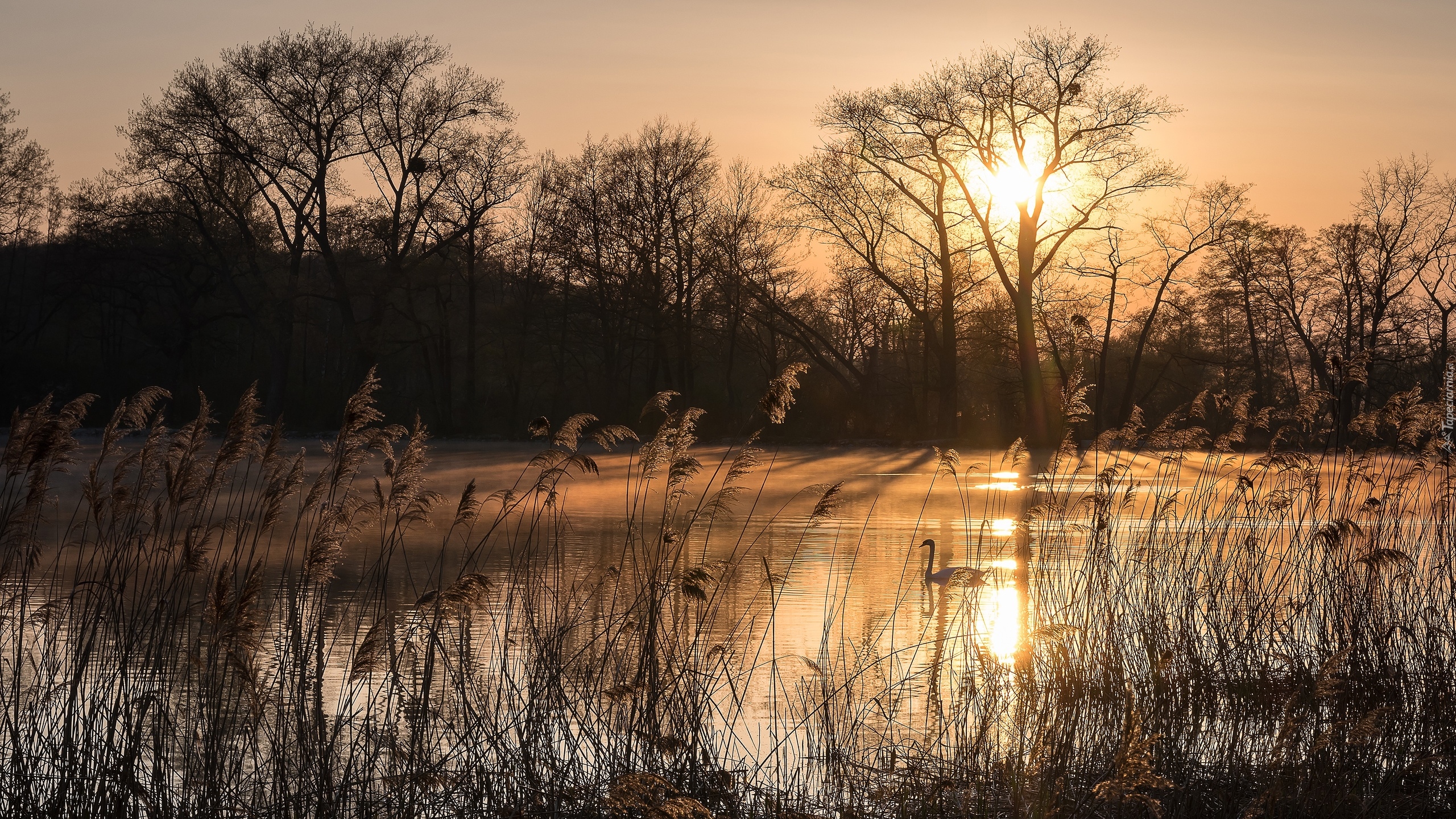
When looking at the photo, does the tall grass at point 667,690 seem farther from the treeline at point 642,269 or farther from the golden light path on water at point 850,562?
the treeline at point 642,269

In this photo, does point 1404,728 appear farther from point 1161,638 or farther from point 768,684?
point 768,684

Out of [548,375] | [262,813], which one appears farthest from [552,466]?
[548,375]

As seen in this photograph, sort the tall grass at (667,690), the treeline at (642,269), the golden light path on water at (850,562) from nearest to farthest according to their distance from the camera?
the tall grass at (667,690) → the golden light path on water at (850,562) → the treeline at (642,269)

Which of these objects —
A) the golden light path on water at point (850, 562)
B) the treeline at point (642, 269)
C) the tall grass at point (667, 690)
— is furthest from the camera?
the treeline at point (642, 269)

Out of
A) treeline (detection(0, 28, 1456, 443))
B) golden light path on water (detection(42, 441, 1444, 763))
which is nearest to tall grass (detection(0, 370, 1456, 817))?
golden light path on water (detection(42, 441, 1444, 763))

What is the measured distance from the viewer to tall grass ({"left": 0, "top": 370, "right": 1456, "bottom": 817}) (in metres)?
4.45

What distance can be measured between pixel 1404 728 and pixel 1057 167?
3289 cm

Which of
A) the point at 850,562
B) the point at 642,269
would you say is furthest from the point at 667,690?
the point at 642,269

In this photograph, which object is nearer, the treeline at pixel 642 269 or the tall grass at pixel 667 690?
the tall grass at pixel 667 690

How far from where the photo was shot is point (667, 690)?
17.9 ft

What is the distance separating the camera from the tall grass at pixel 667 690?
14.6ft

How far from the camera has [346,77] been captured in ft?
119

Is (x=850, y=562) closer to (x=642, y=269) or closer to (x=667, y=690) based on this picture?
(x=667, y=690)

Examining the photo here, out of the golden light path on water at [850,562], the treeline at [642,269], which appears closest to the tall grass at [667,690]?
the golden light path on water at [850,562]
